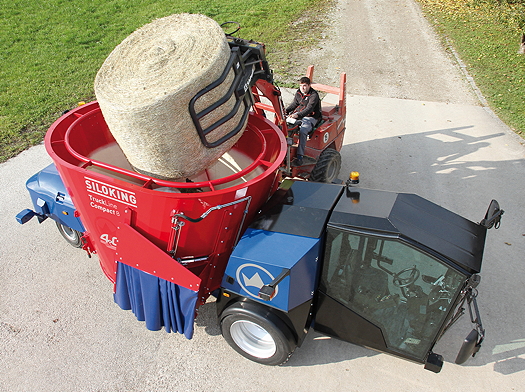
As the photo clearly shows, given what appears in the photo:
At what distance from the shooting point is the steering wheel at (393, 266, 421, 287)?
335cm

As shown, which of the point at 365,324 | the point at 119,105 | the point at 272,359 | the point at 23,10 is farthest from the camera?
the point at 23,10

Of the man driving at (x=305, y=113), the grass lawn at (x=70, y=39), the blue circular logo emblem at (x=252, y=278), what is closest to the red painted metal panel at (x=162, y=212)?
the blue circular logo emblem at (x=252, y=278)

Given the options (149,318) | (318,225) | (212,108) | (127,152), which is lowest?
(149,318)

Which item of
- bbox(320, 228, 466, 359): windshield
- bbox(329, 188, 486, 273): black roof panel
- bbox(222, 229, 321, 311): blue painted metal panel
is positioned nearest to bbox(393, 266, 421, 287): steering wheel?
bbox(320, 228, 466, 359): windshield

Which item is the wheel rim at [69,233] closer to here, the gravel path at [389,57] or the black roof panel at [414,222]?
the black roof panel at [414,222]

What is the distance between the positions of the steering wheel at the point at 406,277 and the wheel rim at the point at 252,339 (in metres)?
1.43

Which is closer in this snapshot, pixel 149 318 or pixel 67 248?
pixel 149 318

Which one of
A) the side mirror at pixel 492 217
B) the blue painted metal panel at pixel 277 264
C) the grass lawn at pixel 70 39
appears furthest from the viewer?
the grass lawn at pixel 70 39

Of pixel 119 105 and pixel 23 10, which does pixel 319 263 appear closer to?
pixel 119 105

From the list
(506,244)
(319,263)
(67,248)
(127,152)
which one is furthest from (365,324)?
(67,248)

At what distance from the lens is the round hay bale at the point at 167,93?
10.4 ft

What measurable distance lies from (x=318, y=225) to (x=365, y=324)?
3.66 feet

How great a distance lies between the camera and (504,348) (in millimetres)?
4488

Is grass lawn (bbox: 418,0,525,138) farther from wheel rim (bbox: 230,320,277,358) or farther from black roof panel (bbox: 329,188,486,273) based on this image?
wheel rim (bbox: 230,320,277,358)
